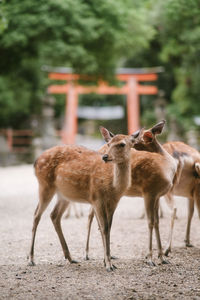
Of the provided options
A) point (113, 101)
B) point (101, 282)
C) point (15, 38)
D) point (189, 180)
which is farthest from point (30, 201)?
point (113, 101)

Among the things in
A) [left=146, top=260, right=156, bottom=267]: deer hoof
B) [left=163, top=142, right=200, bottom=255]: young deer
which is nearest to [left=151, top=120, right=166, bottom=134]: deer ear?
[left=163, top=142, right=200, bottom=255]: young deer

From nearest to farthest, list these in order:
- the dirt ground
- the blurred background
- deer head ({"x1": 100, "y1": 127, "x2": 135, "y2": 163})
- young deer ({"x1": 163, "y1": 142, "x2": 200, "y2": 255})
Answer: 1. the dirt ground
2. deer head ({"x1": 100, "y1": 127, "x2": 135, "y2": 163})
3. young deer ({"x1": 163, "y1": 142, "x2": 200, "y2": 255})
4. the blurred background

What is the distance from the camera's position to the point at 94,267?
4.34 meters

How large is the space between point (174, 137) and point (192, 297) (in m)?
19.3

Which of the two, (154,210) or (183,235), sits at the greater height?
(154,210)

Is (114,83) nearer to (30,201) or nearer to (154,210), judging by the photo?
(30,201)

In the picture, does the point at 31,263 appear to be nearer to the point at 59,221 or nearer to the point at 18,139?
the point at 59,221

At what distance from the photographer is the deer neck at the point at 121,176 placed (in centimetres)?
418

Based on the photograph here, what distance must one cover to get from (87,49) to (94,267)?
10.8m

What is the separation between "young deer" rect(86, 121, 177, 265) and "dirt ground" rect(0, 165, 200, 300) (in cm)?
35

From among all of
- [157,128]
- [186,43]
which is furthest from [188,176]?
[186,43]

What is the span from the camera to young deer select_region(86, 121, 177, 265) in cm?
458

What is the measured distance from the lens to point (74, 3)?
11594mm

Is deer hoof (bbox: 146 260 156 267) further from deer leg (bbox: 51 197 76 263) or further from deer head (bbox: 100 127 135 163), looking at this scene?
deer head (bbox: 100 127 135 163)
